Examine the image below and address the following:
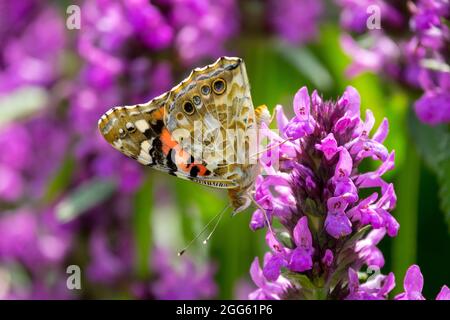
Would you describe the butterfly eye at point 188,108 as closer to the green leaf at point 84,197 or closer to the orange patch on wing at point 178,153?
the orange patch on wing at point 178,153

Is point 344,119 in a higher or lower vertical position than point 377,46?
lower

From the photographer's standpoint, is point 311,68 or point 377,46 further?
point 311,68

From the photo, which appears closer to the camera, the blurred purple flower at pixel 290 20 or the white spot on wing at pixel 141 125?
the white spot on wing at pixel 141 125

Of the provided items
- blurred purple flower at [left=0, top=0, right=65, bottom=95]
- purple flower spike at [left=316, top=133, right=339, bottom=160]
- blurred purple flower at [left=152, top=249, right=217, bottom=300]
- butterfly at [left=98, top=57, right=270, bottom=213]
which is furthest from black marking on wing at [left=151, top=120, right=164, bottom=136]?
blurred purple flower at [left=0, top=0, right=65, bottom=95]

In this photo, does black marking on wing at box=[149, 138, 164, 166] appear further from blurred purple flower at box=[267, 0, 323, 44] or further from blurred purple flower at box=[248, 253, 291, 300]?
blurred purple flower at box=[267, 0, 323, 44]

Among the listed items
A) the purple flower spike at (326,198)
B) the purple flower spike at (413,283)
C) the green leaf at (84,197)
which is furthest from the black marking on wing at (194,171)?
the green leaf at (84,197)

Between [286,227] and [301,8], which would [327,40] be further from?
[286,227]
